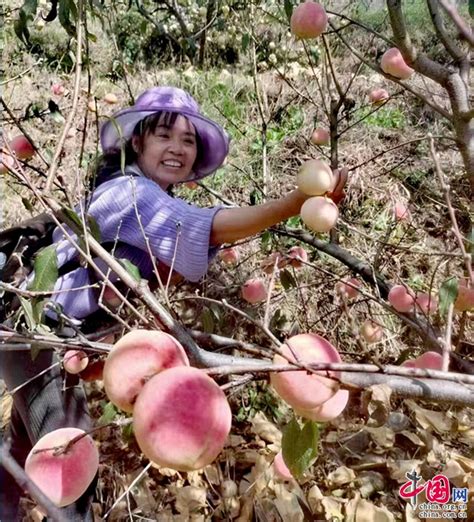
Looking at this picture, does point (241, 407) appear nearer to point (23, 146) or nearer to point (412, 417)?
point (412, 417)

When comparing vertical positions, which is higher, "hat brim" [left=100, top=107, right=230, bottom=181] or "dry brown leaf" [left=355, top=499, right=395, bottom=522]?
"hat brim" [left=100, top=107, right=230, bottom=181]

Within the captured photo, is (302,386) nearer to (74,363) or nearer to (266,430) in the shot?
(74,363)

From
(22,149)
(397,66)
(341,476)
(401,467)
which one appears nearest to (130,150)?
(22,149)

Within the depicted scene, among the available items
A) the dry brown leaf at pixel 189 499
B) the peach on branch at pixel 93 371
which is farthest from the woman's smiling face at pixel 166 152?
the dry brown leaf at pixel 189 499

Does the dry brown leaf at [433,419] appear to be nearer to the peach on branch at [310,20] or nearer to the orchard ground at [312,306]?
the orchard ground at [312,306]

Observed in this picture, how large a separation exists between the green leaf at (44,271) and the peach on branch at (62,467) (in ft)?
0.90

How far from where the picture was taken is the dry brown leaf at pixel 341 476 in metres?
1.82

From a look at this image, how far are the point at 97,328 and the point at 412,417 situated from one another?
4.70 ft

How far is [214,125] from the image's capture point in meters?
1.63

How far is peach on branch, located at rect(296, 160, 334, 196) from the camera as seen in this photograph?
1.13 m

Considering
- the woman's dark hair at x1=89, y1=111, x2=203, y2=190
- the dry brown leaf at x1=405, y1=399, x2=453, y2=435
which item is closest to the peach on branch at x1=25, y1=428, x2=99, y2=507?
the woman's dark hair at x1=89, y1=111, x2=203, y2=190

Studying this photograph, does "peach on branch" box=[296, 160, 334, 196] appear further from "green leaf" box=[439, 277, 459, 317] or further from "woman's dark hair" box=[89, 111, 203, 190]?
"woman's dark hair" box=[89, 111, 203, 190]

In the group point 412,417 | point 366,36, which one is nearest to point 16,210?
point 412,417

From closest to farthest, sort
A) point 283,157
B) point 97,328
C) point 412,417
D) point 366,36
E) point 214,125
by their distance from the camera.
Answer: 1. point 97,328
2. point 214,125
3. point 412,417
4. point 283,157
5. point 366,36
